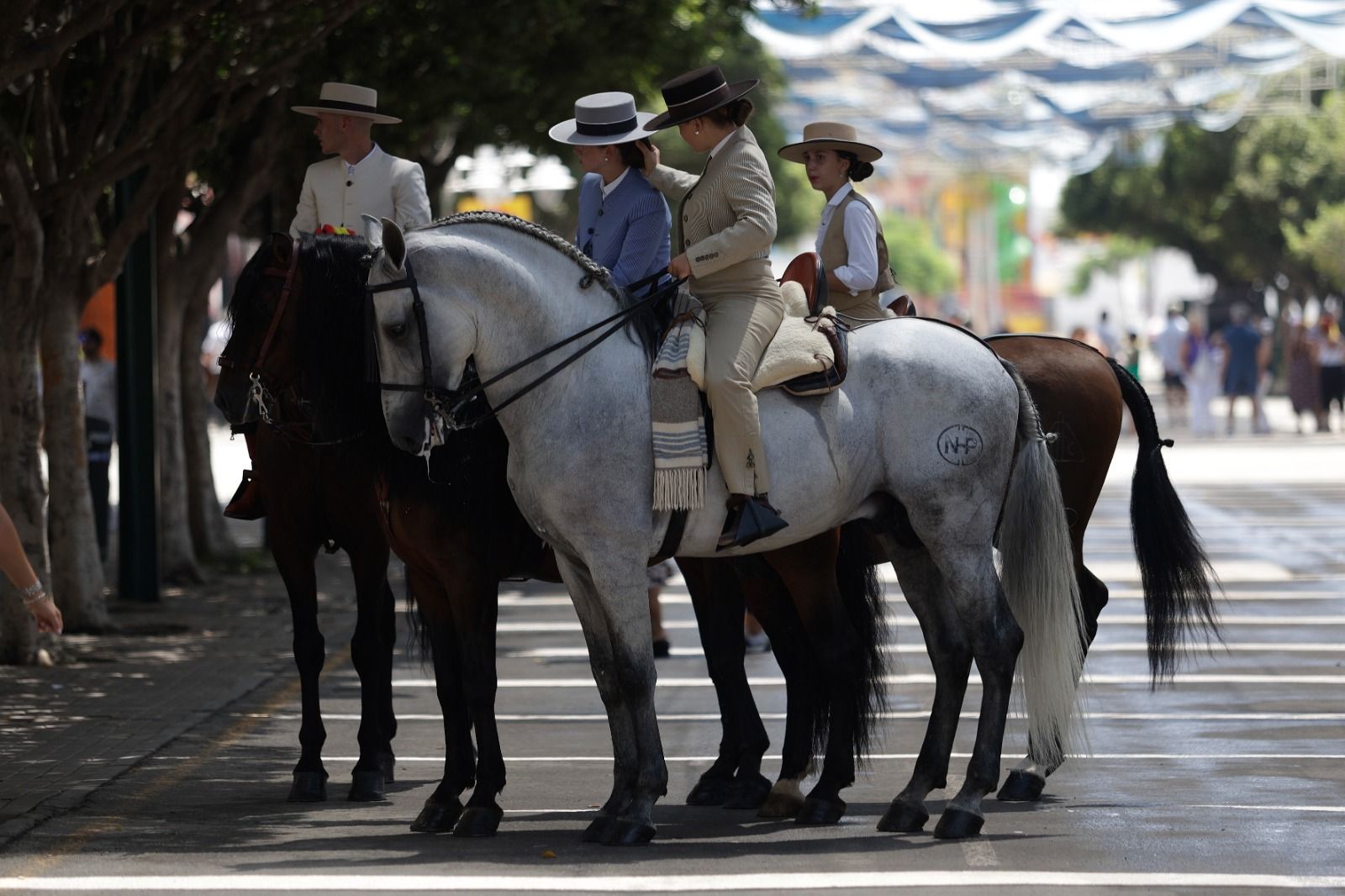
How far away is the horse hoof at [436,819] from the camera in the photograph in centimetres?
849

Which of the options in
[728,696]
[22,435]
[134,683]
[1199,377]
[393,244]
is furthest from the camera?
[1199,377]

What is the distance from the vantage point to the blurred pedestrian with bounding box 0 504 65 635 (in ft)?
→ 24.5

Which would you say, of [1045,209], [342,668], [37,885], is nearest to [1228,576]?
[342,668]

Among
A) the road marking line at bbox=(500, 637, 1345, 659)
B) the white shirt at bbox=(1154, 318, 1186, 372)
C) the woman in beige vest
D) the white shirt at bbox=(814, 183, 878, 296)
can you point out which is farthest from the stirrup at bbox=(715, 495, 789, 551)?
the white shirt at bbox=(1154, 318, 1186, 372)

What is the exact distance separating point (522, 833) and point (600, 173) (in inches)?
106

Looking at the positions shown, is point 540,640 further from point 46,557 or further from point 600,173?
point 600,173

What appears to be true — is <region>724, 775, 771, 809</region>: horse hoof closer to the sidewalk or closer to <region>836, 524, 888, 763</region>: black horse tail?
<region>836, 524, 888, 763</region>: black horse tail

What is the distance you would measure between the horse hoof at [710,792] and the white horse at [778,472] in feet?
2.09

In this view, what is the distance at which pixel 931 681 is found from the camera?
13.1 meters

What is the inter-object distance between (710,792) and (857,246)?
2.42 metres

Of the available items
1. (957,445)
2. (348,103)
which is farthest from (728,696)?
(348,103)

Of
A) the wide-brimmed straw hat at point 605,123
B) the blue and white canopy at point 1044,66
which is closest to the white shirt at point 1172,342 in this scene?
the blue and white canopy at point 1044,66

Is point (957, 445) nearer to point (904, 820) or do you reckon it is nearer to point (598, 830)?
point (904, 820)

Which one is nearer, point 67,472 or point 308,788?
point 308,788
